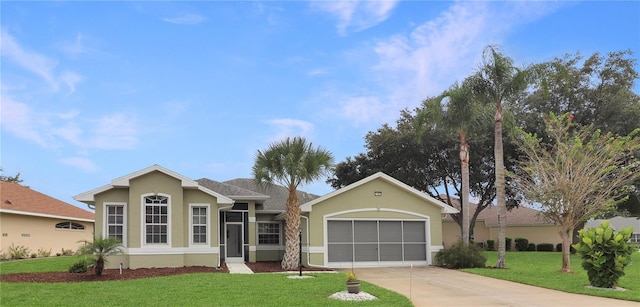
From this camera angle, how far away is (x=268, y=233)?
96.2 feet

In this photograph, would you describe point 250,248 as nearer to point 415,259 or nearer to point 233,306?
point 415,259

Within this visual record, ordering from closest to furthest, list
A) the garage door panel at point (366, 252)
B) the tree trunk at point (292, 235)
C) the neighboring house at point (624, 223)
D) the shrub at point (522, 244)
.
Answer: the tree trunk at point (292, 235) < the garage door panel at point (366, 252) < the shrub at point (522, 244) < the neighboring house at point (624, 223)

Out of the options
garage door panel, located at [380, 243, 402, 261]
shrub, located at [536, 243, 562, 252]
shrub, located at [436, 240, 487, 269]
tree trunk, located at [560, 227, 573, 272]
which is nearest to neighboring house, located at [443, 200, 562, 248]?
shrub, located at [536, 243, 562, 252]

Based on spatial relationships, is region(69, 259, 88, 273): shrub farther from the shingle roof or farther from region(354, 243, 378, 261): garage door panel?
the shingle roof

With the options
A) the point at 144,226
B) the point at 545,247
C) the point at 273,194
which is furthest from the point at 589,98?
the point at 144,226

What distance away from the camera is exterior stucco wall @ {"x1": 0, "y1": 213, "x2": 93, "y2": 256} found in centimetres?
2797

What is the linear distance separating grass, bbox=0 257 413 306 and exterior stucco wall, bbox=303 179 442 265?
6545mm

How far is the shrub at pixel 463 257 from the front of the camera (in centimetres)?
2317

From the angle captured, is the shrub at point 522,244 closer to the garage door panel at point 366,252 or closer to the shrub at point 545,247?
the shrub at point 545,247

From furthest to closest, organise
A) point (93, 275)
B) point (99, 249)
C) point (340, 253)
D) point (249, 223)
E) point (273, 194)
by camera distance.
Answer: point (273, 194) < point (249, 223) < point (340, 253) < point (93, 275) < point (99, 249)

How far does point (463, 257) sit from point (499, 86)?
24.5 feet

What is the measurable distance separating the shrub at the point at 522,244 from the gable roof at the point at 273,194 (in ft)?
61.9

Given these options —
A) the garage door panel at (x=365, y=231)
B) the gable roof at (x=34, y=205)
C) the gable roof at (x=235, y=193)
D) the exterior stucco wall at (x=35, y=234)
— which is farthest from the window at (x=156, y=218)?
the gable roof at (x=34, y=205)

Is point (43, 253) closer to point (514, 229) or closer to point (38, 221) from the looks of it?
point (38, 221)
